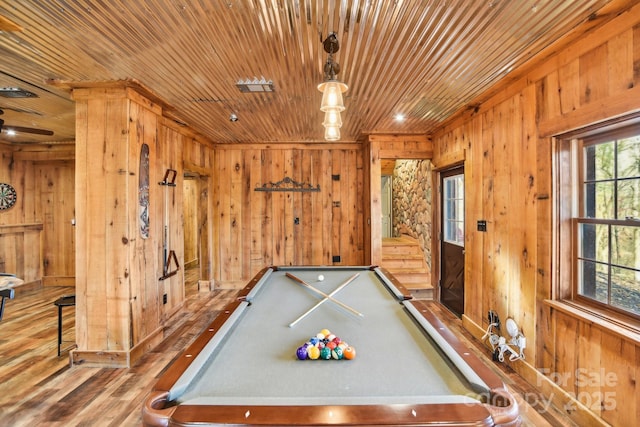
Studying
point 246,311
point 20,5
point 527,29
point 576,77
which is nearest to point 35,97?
point 20,5

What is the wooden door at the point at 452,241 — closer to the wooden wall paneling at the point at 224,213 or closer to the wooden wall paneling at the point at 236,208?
the wooden wall paneling at the point at 236,208

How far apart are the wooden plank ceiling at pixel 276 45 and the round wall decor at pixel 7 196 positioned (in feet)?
8.03

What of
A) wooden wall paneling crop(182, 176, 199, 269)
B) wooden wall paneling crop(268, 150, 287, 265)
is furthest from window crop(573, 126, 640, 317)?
wooden wall paneling crop(182, 176, 199, 269)

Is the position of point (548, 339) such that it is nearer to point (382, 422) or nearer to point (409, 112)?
point (382, 422)

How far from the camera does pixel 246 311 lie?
1925 millimetres

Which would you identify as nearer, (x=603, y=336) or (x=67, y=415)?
(x=603, y=336)

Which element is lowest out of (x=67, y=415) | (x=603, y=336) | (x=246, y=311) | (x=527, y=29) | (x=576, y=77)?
(x=67, y=415)

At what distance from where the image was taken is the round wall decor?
4.70 m

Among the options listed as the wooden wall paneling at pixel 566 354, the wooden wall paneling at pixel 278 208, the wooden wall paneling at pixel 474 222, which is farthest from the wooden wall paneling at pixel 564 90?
the wooden wall paneling at pixel 278 208

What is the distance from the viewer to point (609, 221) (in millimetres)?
1851

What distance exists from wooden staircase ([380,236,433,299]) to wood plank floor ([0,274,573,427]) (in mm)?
863

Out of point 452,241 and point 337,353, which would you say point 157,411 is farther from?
point 452,241

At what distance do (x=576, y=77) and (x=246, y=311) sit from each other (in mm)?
2701

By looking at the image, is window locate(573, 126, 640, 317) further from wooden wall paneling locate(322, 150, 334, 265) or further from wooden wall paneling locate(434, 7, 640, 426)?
wooden wall paneling locate(322, 150, 334, 265)
